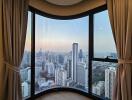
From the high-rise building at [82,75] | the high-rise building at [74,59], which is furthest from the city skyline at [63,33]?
the high-rise building at [82,75]

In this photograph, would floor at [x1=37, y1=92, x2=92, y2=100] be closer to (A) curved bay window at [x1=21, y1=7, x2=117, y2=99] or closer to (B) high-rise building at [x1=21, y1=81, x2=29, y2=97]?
(A) curved bay window at [x1=21, y1=7, x2=117, y2=99]

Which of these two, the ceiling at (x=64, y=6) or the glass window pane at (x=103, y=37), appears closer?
the glass window pane at (x=103, y=37)

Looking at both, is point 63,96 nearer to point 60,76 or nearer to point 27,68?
point 60,76

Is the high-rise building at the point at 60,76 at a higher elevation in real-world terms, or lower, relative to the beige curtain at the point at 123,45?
lower

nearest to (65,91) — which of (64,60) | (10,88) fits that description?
(64,60)

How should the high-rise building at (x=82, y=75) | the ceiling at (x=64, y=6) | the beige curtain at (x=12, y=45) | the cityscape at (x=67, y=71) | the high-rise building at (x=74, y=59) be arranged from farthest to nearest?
1. the high-rise building at (x=74, y=59)
2. the high-rise building at (x=82, y=75)
3. the ceiling at (x=64, y=6)
4. the cityscape at (x=67, y=71)
5. the beige curtain at (x=12, y=45)

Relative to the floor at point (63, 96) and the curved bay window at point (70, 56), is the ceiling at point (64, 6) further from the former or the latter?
the floor at point (63, 96)

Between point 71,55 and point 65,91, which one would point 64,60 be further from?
point 65,91
